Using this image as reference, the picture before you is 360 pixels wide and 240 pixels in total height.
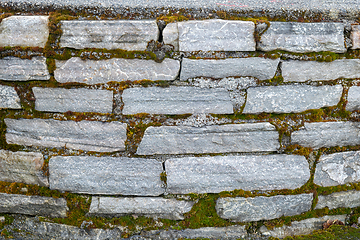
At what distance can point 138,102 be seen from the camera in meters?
1.96

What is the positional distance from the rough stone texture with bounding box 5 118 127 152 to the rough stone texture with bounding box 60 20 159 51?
666 millimetres

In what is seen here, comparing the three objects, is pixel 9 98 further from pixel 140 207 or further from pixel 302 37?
pixel 302 37

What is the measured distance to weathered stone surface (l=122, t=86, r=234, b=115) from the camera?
195 cm

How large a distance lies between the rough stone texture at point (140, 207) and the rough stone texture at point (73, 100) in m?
0.84

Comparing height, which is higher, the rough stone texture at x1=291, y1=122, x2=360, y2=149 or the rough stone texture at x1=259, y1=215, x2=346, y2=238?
the rough stone texture at x1=291, y1=122, x2=360, y2=149

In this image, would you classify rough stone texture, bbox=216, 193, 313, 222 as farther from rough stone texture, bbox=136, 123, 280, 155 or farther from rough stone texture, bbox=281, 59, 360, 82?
rough stone texture, bbox=281, 59, 360, 82

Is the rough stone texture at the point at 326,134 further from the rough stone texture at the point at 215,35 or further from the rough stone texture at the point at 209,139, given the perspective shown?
the rough stone texture at the point at 215,35

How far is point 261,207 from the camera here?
211 centimetres

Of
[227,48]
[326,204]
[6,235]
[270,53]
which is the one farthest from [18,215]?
[326,204]

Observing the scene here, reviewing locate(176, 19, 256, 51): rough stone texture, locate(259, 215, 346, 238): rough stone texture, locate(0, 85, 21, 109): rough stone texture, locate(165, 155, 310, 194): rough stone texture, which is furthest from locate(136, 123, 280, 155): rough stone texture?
locate(0, 85, 21, 109): rough stone texture

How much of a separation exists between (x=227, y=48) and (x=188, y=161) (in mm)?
1041

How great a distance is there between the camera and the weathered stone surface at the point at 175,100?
6.40 feet

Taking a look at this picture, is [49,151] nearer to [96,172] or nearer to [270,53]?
[96,172]

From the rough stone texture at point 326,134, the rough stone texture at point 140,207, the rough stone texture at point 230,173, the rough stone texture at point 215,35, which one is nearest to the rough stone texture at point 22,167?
the rough stone texture at point 140,207
